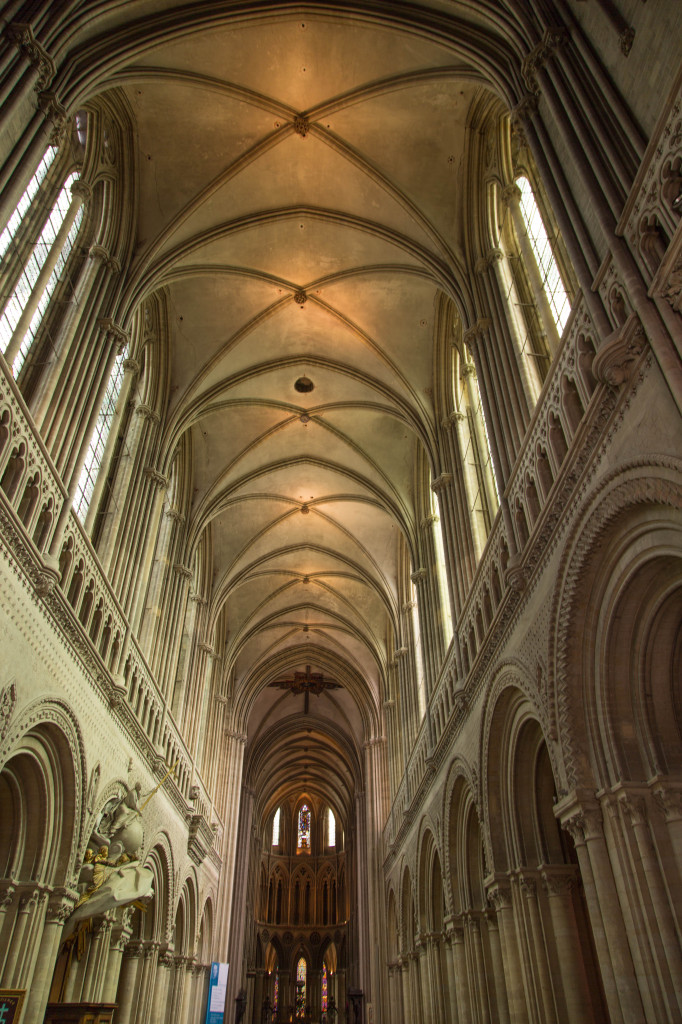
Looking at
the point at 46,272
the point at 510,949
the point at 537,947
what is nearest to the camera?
the point at 537,947

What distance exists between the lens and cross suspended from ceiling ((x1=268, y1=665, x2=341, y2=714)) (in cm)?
3447

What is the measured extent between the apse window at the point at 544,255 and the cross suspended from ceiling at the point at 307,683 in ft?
82.1

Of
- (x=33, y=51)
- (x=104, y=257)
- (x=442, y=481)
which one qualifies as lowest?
(x=33, y=51)

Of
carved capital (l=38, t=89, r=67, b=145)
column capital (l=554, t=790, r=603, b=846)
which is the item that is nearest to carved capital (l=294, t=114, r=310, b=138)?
carved capital (l=38, t=89, r=67, b=145)

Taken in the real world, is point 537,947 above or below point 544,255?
below

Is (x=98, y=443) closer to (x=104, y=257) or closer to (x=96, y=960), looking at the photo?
(x=104, y=257)

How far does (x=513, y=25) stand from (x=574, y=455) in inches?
253

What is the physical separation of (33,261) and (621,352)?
8.85 m

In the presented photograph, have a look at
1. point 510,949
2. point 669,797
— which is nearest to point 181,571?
point 510,949

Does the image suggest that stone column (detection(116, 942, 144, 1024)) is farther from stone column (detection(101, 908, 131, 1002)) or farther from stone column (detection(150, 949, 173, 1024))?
stone column (detection(101, 908, 131, 1002))

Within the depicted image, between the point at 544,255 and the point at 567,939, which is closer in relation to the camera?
the point at 567,939

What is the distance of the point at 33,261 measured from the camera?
37.9 ft

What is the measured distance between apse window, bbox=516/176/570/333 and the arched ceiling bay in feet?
7.24

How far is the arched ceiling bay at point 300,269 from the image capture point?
13633 mm
